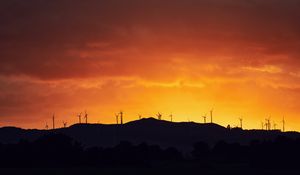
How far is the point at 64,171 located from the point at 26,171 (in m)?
8.76

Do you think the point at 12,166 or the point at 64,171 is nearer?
the point at 64,171

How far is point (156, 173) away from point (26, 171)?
1187 inches

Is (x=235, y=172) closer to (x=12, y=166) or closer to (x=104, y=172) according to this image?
(x=104, y=172)

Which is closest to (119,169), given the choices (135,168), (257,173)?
(135,168)

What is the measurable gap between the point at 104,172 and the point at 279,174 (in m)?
43.7

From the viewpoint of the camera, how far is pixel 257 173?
191 m

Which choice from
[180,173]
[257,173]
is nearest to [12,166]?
[180,173]

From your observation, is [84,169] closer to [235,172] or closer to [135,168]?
[135,168]

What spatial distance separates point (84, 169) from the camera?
18912 cm

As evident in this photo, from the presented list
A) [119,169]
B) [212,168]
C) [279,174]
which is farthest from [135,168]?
[279,174]

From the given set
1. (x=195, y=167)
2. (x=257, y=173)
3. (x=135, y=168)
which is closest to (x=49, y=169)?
(x=135, y=168)

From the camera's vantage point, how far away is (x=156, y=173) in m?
184

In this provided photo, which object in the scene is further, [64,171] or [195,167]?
[195,167]

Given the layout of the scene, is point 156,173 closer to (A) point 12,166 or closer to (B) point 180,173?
(B) point 180,173
